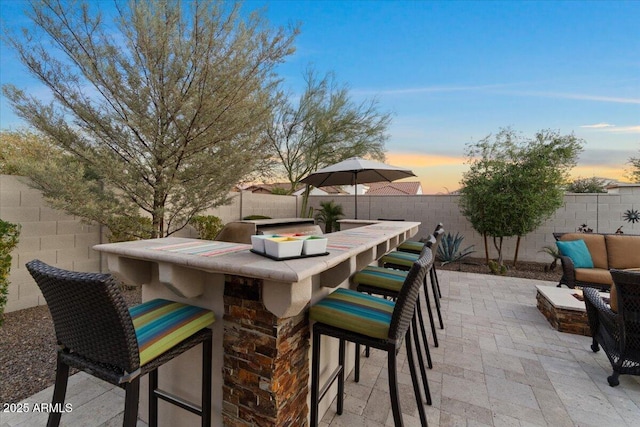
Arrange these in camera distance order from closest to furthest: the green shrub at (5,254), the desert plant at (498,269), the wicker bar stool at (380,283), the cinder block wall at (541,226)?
the wicker bar stool at (380,283), the green shrub at (5,254), the desert plant at (498,269), the cinder block wall at (541,226)

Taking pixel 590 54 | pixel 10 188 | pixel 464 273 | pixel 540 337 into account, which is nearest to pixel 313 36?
pixel 590 54

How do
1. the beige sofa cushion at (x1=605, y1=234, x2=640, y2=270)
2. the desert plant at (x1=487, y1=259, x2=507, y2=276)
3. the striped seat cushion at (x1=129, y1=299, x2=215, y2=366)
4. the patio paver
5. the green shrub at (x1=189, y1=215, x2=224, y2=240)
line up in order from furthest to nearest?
the desert plant at (x1=487, y1=259, x2=507, y2=276), the green shrub at (x1=189, y1=215, x2=224, y2=240), the beige sofa cushion at (x1=605, y1=234, x2=640, y2=270), the patio paver, the striped seat cushion at (x1=129, y1=299, x2=215, y2=366)

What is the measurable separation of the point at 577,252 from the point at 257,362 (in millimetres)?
5224

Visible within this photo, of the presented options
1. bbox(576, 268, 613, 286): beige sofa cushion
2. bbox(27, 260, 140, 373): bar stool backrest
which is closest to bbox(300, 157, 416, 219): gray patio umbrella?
bbox(576, 268, 613, 286): beige sofa cushion

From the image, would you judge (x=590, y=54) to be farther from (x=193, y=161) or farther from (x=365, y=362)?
(x=193, y=161)

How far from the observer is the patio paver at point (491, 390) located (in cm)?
174

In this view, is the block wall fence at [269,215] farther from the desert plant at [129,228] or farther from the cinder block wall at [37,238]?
the desert plant at [129,228]

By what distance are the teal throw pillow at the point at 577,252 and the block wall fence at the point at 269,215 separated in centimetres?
259

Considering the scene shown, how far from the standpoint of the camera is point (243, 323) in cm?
130

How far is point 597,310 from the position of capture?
7.76ft

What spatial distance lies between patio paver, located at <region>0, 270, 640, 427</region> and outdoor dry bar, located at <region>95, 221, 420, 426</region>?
614 mm

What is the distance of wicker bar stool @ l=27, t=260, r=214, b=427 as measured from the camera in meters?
0.92

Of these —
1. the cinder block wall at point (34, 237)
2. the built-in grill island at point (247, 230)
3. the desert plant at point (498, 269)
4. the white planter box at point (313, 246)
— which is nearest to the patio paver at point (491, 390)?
the white planter box at point (313, 246)

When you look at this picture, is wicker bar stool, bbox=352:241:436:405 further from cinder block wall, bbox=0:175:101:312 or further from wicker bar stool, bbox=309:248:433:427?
cinder block wall, bbox=0:175:101:312
